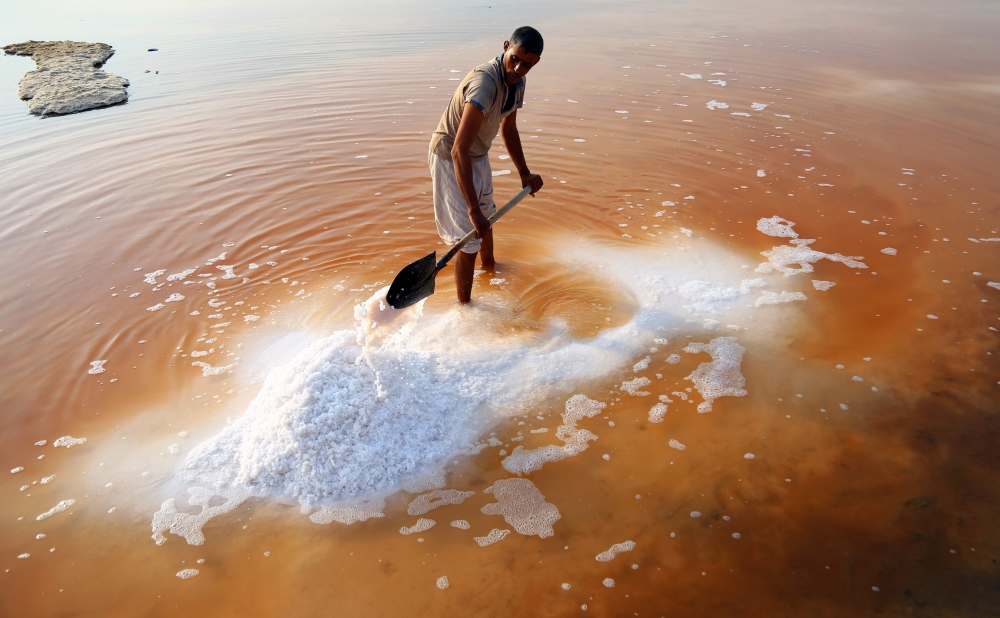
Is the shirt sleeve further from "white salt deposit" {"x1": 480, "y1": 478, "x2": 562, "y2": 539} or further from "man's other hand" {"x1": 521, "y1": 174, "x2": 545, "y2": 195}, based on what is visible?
"white salt deposit" {"x1": 480, "y1": 478, "x2": 562, "y2": 539}

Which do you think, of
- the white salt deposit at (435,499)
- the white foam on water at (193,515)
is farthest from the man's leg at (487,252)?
the white foam on water at (193,515)

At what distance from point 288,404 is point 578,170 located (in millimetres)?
3836

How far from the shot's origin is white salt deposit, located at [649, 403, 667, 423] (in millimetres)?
2768

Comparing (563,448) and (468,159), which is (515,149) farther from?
(563,448)

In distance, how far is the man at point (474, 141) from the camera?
2.78 meters

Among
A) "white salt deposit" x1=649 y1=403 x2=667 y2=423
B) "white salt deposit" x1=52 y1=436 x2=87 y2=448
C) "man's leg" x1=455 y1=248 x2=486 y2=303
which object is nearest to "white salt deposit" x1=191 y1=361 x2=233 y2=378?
"white salt deposit" x1=52 y1=436 x2=87 y2=448

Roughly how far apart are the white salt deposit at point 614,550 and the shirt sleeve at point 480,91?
6.71ft

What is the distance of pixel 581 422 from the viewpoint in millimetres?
2771

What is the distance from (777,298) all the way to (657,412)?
1415 millimetres

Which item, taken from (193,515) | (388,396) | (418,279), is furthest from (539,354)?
(193,515)

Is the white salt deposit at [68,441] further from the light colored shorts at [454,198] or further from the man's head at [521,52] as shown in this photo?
the man's head at [521,52]

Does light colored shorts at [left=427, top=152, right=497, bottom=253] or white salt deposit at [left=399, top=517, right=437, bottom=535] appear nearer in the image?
white salt deposit at [left=399, top=517, right=437, bottom=535]

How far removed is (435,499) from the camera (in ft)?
7.90

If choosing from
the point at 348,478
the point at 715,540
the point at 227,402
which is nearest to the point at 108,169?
the point at 227,402
